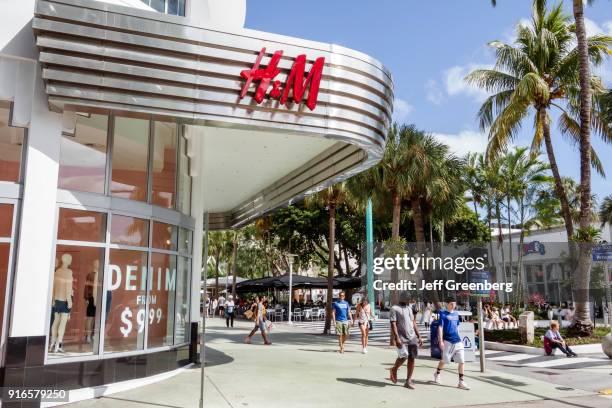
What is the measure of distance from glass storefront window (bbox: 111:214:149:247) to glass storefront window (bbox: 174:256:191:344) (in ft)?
4.68

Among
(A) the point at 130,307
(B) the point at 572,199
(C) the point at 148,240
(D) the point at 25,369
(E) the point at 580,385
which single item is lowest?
(E) the point at 580,385

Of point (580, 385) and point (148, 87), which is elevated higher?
point (148, 87)

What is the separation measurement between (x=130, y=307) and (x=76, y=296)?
1030mm

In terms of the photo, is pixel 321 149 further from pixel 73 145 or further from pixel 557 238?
pixel 557 238

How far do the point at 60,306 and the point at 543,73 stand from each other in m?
19.6

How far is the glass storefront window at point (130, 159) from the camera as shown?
9.77 meters

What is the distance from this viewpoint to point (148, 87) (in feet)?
27.8

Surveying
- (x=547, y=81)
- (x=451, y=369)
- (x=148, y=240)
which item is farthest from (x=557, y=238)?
(x=148, y=240)

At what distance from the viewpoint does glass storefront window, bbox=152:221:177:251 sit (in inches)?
411

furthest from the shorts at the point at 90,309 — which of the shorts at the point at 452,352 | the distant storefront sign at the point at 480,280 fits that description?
the distant storefront sign at the point at 480,280

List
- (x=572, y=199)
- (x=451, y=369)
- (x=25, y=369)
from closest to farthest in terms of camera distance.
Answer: (x=25, y=369) < (x=451, y=369) < (x=572, y=199)

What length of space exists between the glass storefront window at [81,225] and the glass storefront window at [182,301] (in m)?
2.37

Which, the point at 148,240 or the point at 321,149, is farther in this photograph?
the point at 321,149

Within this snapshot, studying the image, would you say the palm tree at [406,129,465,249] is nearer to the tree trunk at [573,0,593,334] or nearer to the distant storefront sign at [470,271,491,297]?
the tree trunk at [573,0,593,334]
